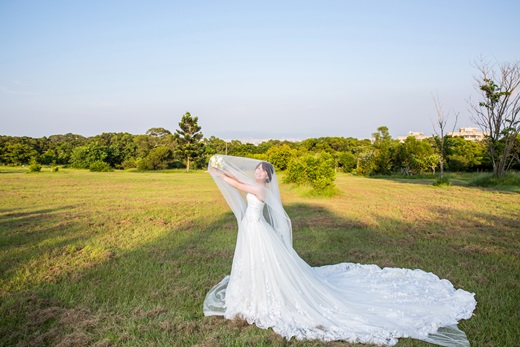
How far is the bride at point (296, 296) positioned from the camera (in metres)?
3.95

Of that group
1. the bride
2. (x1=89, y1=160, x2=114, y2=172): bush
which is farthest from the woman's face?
(x1=89, y1=160, x2=114, y2=172): bush

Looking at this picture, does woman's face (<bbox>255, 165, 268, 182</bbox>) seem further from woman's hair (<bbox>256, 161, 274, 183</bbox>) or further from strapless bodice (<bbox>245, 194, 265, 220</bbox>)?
strapless bodice (<bbox>245, 194, 265, 220</bbox>)

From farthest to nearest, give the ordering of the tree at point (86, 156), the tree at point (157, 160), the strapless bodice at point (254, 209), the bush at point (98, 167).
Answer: the tree at point (157, 160) < the tree at point (86, 156) < the bush at point (98, 167) < the strapless bodice at point (254, 209)

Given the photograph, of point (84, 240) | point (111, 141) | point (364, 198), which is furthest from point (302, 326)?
point (111, 141)

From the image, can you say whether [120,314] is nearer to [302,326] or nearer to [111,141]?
[302,326]

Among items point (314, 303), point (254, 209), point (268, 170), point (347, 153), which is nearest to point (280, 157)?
point (347, 153)

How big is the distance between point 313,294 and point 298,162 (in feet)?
53.1

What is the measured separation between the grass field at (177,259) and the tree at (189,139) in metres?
34.9

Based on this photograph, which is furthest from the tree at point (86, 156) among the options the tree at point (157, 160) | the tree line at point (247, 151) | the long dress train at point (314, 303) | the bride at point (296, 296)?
the long dress train at point (314, 303)

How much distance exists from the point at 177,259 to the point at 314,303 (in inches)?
125

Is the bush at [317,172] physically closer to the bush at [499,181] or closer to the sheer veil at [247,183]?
the bush at [499,181]

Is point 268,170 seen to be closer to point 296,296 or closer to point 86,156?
point 296,296

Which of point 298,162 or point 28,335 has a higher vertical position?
point 298,162

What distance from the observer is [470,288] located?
523 cm
